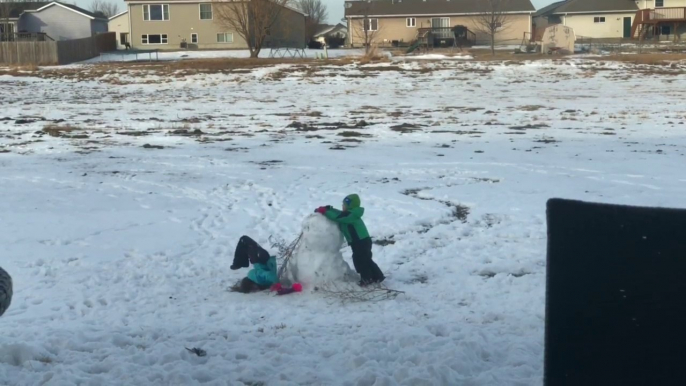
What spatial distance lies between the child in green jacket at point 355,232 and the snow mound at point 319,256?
77 mm

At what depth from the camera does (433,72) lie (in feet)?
115

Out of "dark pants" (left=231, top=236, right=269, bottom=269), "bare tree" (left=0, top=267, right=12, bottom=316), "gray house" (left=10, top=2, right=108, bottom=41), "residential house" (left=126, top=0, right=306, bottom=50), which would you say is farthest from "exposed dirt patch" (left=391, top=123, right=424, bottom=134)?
"gray house" (left=10, top=2, right=108, bottom=41)

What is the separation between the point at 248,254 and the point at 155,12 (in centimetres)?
5974

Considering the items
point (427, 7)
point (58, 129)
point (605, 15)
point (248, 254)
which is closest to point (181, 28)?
point (427, 7)

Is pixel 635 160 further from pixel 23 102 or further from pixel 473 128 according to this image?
pixel 23 102

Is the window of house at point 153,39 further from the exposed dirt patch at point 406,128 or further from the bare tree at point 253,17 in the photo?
the exposed dirt patch at point 406,128

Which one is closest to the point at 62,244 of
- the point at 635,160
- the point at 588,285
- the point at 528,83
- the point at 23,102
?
the point at 588,285

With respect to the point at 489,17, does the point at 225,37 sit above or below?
below

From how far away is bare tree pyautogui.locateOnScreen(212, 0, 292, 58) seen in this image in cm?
5238

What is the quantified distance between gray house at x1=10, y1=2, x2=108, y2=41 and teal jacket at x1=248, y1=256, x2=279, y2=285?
6843 cm

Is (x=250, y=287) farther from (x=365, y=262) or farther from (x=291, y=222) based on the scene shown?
(x=291, y=222)

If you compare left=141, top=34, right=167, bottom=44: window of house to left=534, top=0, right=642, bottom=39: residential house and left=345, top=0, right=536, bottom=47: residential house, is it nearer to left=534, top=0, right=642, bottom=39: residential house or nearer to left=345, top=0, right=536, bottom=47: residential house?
left=345, top=0, right=536, bottom=47: residential house

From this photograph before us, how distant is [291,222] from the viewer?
953cm

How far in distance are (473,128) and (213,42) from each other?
158 feet
